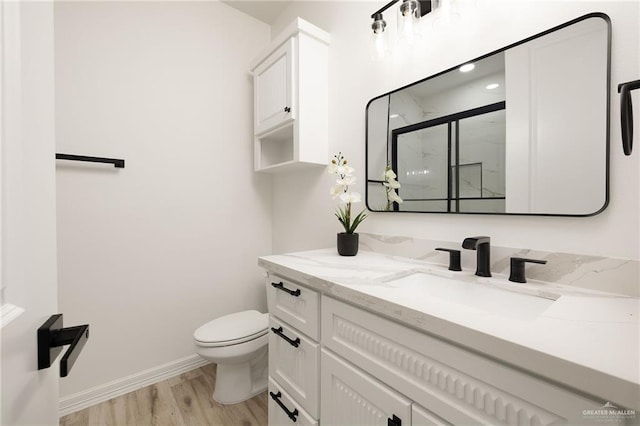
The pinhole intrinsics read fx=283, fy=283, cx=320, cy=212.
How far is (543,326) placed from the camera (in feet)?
1.91

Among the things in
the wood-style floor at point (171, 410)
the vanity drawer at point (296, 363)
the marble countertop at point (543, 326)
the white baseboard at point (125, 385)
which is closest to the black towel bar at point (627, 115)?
the marble countertop at point (543, 326)

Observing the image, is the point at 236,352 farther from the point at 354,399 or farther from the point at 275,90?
the point at 275,90

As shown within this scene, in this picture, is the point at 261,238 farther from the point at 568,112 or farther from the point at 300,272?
the point at 568,112

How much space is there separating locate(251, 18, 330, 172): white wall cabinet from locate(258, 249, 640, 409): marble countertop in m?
0.94

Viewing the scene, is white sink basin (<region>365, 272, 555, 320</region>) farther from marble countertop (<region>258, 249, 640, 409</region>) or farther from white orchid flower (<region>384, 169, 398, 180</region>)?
white orchid flower (<region>384, 169, 398, 180</region>)

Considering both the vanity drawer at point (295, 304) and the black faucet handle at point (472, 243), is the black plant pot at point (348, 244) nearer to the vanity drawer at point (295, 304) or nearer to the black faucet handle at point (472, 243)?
the vanity drawer at point (295, 304)

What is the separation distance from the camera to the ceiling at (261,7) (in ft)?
6.89

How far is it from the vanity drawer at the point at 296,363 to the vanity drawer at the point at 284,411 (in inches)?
1.0

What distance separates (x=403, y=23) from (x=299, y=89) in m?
0.65

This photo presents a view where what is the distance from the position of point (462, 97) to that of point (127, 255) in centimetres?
202

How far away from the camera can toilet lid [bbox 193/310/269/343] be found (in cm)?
157

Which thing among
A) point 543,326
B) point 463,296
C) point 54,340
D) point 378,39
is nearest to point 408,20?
point 378,39

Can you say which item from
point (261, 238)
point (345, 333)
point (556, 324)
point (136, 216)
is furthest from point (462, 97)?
point (136, 216)

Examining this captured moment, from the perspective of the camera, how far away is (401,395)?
0.75 m
